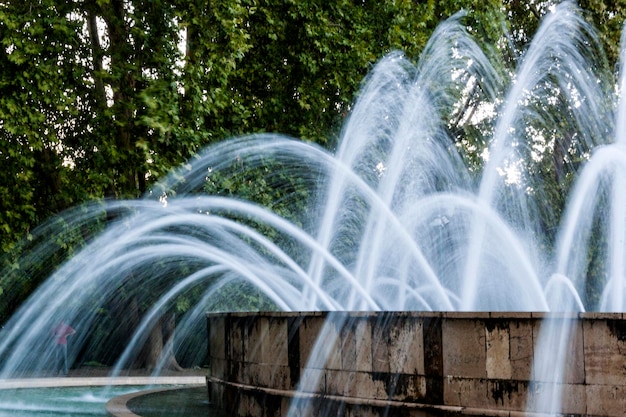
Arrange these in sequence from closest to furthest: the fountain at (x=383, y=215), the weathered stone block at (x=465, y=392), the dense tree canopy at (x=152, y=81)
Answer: the weathered stone block at (x=465, y=392) → the dense tree canopy at (x=152, y=81) → the fountain at (x=383, y=215)

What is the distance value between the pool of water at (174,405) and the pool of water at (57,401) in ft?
1.85

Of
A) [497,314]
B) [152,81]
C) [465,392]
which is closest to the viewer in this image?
[497,314]

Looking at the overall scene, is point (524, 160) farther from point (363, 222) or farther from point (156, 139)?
point (156, 139)

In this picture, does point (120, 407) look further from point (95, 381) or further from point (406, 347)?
point (95, 381)

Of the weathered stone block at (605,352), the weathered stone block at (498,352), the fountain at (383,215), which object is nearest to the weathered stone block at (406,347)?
the weathered stone block at (498,352)

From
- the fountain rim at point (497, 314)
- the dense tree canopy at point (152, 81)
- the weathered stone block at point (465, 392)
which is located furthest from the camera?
the dense tree canopy at point (152, 81)

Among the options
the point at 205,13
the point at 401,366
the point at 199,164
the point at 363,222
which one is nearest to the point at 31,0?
the point at 205,13

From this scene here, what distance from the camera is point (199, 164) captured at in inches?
833

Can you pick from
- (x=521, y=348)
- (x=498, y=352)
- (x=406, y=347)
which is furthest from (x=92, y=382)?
(x=521, y=348)

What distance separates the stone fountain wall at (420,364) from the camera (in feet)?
25.5

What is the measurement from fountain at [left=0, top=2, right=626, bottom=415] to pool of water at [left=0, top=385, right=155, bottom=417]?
2.88 m

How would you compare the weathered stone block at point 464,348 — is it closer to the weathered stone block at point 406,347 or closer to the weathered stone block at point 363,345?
the weathered stone block at point 406,347

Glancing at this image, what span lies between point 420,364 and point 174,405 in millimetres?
4930

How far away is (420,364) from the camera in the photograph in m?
8.66
